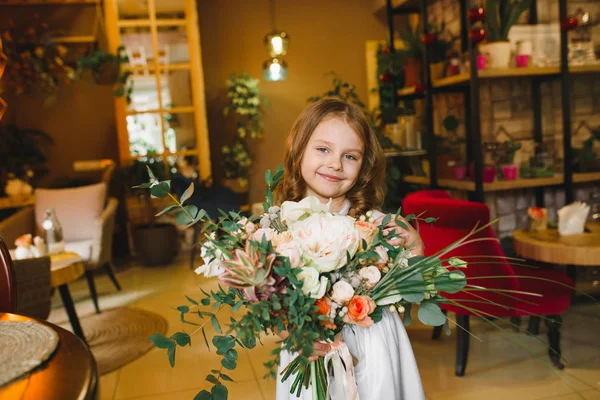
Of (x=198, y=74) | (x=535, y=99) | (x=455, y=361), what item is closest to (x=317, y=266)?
(x=455, y=361)

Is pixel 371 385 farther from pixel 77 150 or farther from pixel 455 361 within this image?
pixel 77 150

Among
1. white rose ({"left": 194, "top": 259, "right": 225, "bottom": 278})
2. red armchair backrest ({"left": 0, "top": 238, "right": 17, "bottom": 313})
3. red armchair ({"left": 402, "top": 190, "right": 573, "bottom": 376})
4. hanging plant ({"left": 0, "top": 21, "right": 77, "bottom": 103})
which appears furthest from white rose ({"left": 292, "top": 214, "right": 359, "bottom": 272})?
hanging plant ({"left": 0, "top": 21, "right": 77, "bottom": 103})

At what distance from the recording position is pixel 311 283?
0.94 meters

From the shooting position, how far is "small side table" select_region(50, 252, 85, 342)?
3078 mm

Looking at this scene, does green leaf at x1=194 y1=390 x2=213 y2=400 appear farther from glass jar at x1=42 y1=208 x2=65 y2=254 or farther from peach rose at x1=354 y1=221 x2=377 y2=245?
glass jar at x1=42 y1=208 x2=65 y2=254

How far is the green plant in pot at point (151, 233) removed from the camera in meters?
5.36

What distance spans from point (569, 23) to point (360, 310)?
2.90 meters

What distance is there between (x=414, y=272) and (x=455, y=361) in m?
1.97

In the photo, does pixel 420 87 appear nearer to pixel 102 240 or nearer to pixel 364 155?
pixel 364 155

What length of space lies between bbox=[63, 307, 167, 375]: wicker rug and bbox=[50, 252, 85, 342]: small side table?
0.64 ft

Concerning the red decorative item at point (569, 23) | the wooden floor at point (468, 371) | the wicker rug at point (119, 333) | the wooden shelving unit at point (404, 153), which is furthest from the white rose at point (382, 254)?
the wooden shelving unit at point (404, 153)

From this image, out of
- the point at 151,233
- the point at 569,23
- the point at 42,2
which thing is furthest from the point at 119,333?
the point at 42,2

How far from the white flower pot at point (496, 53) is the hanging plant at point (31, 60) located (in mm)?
4272

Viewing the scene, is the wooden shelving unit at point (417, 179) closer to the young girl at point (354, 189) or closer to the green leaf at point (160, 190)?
the young girl at point (354, 189)
